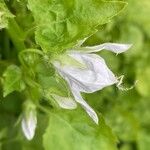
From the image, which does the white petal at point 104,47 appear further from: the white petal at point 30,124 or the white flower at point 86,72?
the white petal at point 30,124

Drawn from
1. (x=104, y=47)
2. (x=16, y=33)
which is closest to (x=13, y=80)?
(x=16, y=33)

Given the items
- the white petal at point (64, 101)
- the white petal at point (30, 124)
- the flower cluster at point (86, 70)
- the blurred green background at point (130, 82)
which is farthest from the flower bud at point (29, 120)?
the blurred green background at point (130, 82)

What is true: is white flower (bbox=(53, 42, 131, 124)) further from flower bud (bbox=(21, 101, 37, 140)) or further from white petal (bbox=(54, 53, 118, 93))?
flower bud (bbox=(21, 101, 37, 140))

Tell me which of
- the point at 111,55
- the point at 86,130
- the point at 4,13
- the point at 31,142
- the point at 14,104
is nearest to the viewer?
the point at 4,13


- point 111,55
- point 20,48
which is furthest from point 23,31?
point 111,55

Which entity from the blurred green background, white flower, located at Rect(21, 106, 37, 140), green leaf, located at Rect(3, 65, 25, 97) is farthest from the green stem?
the blurred green background

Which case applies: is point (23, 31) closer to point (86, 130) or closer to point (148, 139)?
point (86, 130)
